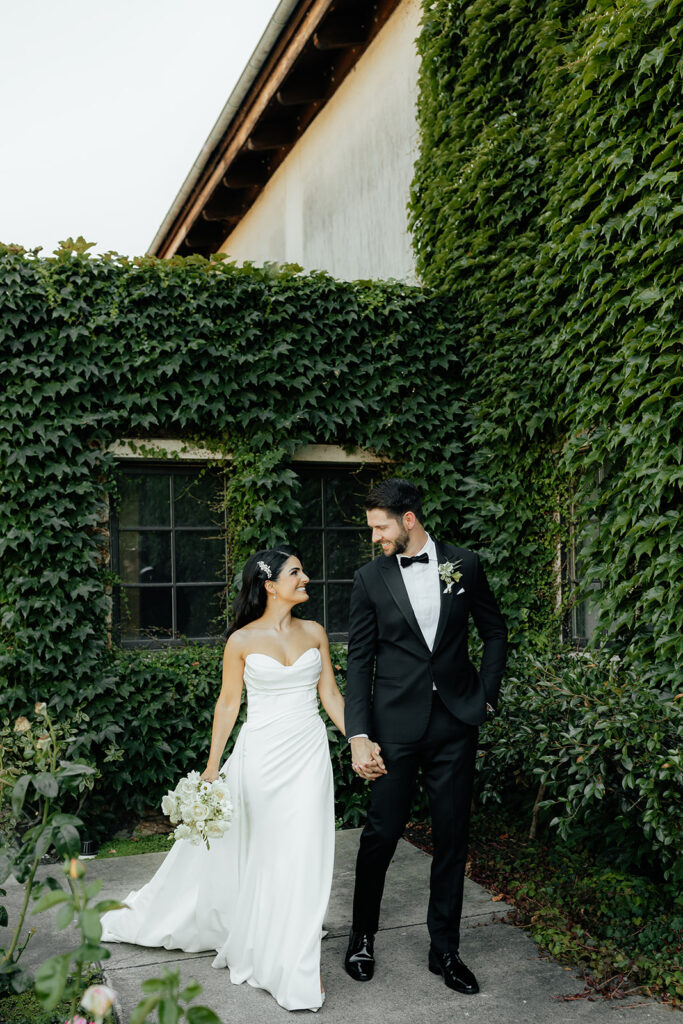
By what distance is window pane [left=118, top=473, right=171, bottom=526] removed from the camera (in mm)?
6039

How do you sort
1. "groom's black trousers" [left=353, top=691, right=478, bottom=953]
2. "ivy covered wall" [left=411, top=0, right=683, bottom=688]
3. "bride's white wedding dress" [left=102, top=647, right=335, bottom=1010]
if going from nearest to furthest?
"bride's white wedding dress" [left=102, top=647, right=335, bottom=1010]
"groom's black trousers" [left=353, top=691, right=478, bottom=953]
"ivy covered wall" [left=411, top=0, right=683, bottom=688]

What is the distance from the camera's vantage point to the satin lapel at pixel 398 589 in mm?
3592

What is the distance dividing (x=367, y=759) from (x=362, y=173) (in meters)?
6.77

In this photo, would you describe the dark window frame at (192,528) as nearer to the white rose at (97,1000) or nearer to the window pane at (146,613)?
the window pane at (146,613)

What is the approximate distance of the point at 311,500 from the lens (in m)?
6.50

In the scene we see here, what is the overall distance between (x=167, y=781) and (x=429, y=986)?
278cm

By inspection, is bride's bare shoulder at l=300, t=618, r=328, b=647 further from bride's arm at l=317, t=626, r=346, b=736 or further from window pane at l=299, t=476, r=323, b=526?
window pane at l=299, t=476, r=323, b=526

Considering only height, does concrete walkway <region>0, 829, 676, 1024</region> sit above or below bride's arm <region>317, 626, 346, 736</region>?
below

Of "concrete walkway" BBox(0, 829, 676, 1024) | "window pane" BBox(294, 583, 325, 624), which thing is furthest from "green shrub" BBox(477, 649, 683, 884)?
"window pane" BBox(294, 583, 325, 624)

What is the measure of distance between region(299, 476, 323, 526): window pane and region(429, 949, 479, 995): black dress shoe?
3434 millimetres

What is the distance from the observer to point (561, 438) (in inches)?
223

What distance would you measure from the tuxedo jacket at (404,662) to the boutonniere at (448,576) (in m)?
0.02

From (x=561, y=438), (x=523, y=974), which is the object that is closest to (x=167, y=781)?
(x=523, y=974)

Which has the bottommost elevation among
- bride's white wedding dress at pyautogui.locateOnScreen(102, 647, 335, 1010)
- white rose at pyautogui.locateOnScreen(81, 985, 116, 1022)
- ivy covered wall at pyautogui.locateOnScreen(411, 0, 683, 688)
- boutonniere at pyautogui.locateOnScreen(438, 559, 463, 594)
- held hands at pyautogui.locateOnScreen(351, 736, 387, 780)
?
bride's white wedding dress at pyautogui.locateOnScreen(102, 647, 335, 1010)
